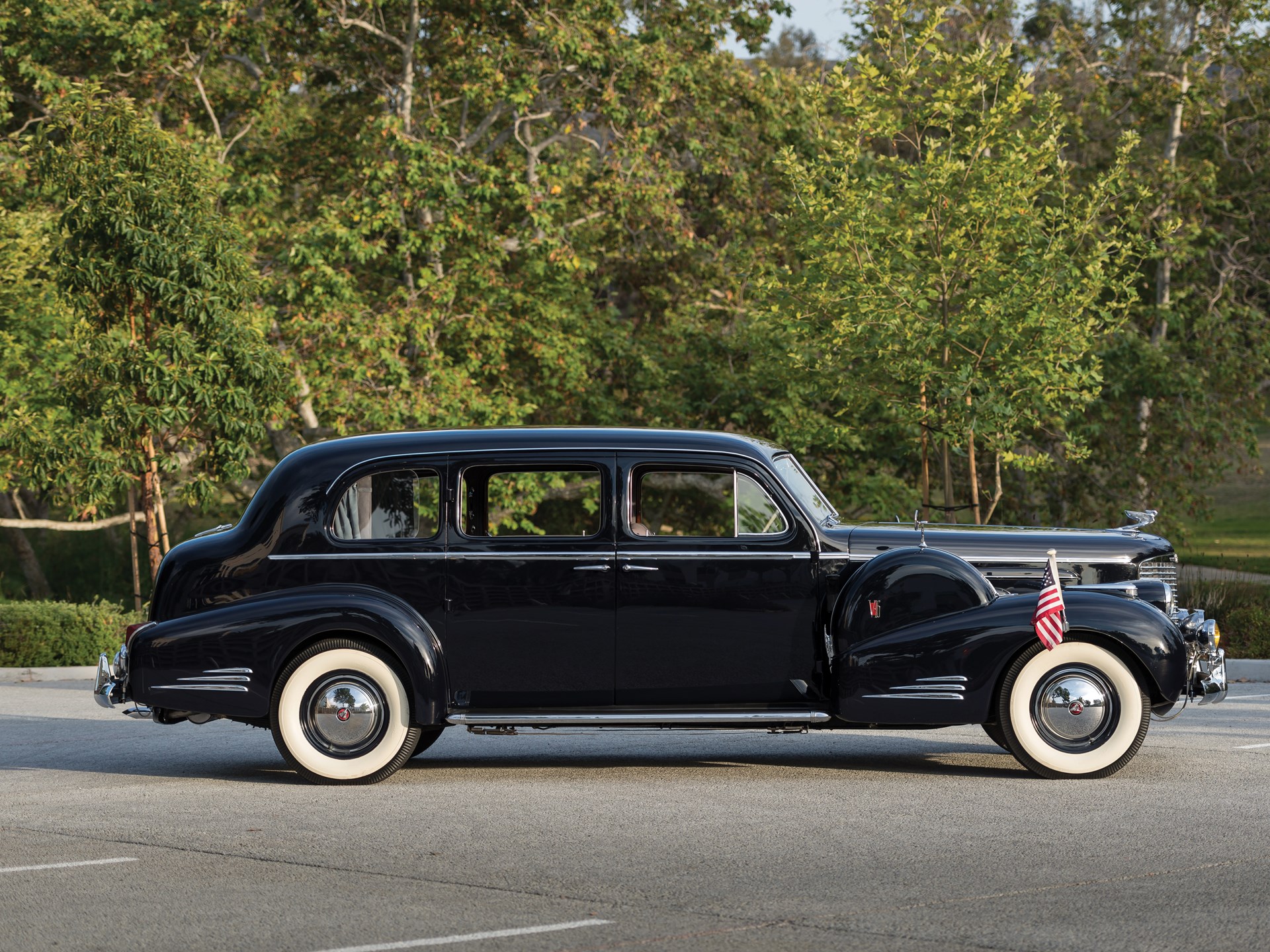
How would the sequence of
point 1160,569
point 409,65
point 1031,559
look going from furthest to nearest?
point 409,65 < point 1160,569 < point 1031,559

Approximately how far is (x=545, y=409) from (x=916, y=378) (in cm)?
930

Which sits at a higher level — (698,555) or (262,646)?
(698,555)

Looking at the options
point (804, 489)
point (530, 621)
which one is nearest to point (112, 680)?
point (530, 621)

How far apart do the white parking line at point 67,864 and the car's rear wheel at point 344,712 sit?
2.04 meters

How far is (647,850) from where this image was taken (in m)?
6.89

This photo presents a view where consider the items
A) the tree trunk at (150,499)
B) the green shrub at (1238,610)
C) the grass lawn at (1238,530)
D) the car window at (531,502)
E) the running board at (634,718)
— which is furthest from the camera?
the grass lawn at (1238,530)

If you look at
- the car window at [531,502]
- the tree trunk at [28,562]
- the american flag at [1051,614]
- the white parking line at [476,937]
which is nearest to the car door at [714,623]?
the car window at [531,502]

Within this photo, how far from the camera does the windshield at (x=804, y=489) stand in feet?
30.0

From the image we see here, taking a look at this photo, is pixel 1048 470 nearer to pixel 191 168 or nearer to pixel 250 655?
pixel 191 168

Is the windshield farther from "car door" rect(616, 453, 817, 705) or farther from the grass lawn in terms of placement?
the grass lawn

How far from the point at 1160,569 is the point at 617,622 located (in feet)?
10.6

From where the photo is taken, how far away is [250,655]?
889 cm

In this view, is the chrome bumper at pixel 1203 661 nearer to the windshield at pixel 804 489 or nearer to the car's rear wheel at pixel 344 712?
the windshield at pixel 804 489

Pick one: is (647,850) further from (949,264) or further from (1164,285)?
(1164,285)
